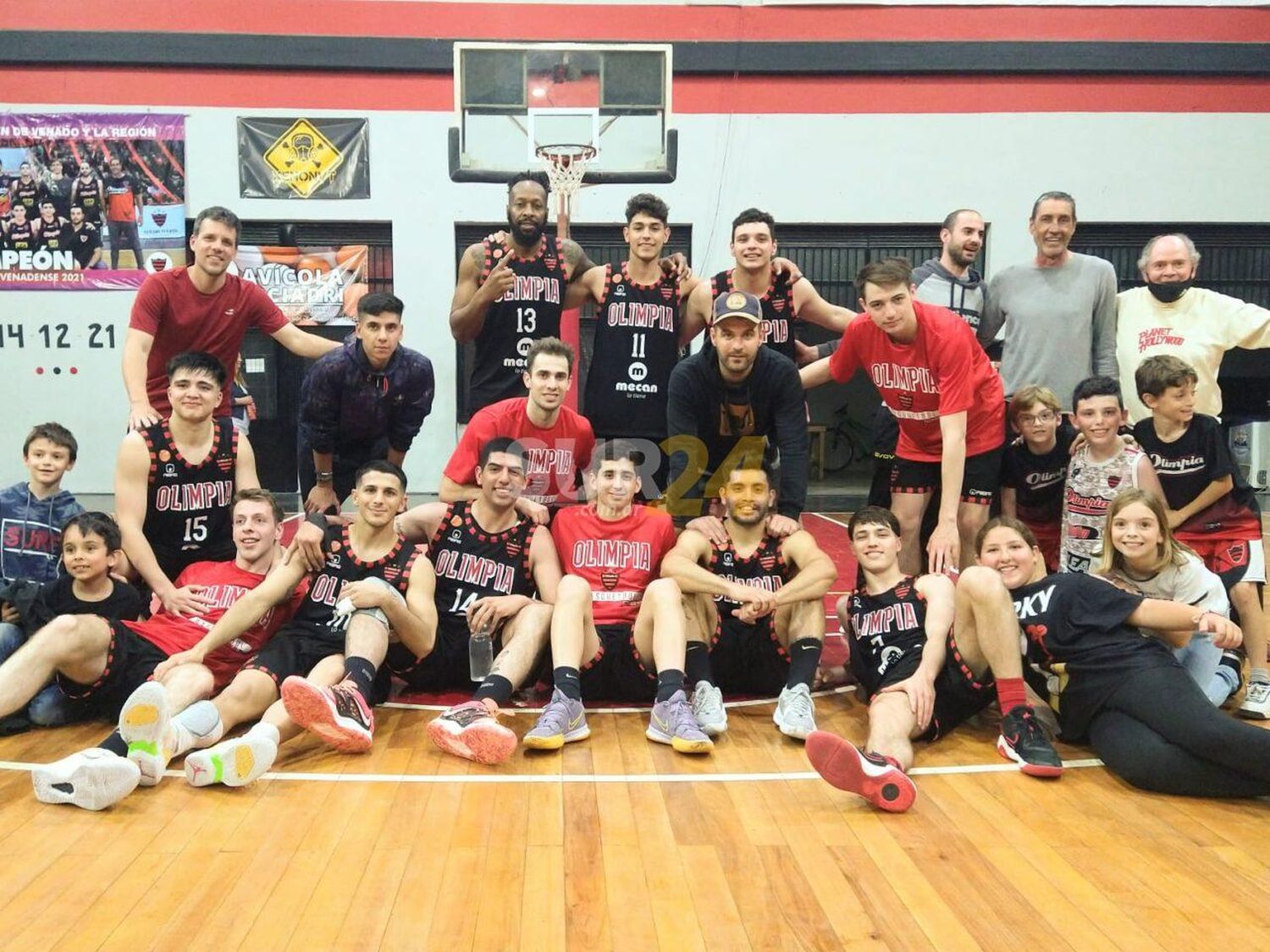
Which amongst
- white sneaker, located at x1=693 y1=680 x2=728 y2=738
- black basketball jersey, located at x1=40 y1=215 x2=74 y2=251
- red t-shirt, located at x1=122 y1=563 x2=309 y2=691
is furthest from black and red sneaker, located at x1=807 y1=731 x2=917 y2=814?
black basketball jersey, located at x1=40 y1=215 x2=74 y2=251

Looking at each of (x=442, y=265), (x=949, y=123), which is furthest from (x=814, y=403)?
(x=442, y=265)

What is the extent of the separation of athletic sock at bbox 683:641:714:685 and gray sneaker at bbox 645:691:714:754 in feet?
0.59

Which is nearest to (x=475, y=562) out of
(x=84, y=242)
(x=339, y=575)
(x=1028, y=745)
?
(x=339, y=575)

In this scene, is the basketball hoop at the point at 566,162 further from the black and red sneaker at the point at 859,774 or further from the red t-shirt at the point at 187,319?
the black and red sneaker at the point at 859,774

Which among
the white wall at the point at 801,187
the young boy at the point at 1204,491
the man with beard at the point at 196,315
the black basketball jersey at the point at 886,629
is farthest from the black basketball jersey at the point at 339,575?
the white wall at the point at 801,187

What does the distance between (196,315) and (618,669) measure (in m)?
2.58

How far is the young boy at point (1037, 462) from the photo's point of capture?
15.6 feet

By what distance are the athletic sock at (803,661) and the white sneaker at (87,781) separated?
230 centimetres

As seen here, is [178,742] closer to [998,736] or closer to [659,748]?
[659,748]

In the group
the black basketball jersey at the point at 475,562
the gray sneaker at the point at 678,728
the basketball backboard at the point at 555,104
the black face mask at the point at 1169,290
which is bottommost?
the gray sneaker at the point at 678,728

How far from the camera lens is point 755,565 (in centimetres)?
435

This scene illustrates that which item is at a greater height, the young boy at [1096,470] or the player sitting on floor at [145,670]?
the young boy at [1096,470]

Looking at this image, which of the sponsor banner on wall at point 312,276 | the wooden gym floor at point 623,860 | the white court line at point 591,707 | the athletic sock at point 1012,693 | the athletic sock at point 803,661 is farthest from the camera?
the sponsor banner on wall at point 312,276

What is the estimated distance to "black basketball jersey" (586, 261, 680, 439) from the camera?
16.8ft
